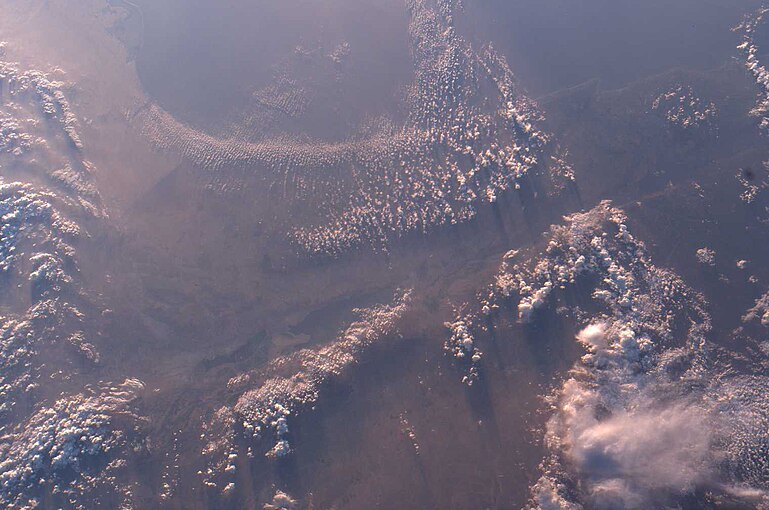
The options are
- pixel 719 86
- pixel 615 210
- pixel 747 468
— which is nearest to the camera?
pixel 747 468

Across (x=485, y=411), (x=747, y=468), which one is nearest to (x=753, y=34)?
(x=747, y=468)

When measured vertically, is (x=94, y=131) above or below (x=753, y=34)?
above

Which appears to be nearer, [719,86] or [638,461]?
[638,461]

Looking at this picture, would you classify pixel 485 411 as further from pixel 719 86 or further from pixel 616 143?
pixel 719 86

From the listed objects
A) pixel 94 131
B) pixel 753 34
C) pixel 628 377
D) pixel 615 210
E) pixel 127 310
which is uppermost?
pixel 94 131

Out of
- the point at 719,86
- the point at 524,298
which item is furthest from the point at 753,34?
the point at 524,298

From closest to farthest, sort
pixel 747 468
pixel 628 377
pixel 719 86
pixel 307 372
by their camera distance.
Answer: pixel 747 468
pixel 628 377
pixel 307 372
pixel 719 86

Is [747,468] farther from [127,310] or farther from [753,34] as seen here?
[127,310]
